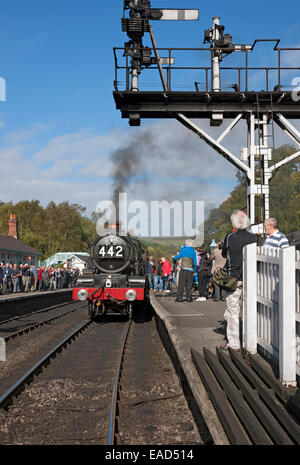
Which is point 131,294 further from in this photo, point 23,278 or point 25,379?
point 23,278

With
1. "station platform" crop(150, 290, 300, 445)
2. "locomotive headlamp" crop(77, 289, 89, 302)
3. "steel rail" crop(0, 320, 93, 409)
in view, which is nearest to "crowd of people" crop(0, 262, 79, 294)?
"locomotive headlamp" crop(77, 289, 89, 302)

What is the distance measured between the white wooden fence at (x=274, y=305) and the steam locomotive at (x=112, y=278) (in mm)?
7362

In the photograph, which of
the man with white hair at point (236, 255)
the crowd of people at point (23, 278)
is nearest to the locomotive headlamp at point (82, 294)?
the man with white hair at point (236, 255)

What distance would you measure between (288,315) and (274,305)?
0.57m

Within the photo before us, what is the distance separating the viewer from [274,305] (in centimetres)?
445

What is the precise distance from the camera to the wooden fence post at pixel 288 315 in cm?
385

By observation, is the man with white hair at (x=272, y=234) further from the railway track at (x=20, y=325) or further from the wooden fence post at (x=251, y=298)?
the railway track at (x=20, y=325)

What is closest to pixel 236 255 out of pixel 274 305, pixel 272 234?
pixel 272 234

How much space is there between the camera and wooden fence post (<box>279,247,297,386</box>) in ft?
12.6

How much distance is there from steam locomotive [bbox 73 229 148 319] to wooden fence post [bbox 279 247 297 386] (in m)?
8.68

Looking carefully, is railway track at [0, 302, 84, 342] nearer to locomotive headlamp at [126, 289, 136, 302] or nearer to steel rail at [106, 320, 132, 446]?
locomotive headlamp at [126, 289, 136, 302]

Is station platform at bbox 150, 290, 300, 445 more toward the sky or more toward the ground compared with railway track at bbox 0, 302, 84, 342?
more toward the sky

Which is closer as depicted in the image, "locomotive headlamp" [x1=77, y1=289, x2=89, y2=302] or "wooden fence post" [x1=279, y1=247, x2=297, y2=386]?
"wooden fence post" [x1=279, y1=247, x2=297, y2=386]
